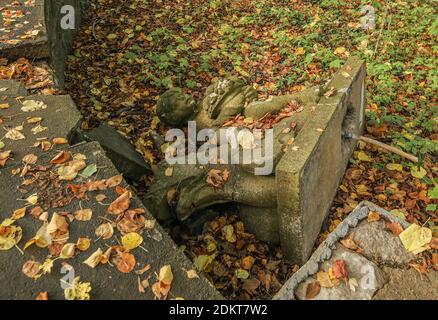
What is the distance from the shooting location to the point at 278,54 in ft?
22.9

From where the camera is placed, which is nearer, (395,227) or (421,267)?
(421,267)

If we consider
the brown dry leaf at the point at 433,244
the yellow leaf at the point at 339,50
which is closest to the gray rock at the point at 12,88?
the brown dry leaf at the point at 433,244

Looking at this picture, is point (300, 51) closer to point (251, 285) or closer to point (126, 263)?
point (251, 285)

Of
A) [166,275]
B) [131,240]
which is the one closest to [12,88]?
[131,240]

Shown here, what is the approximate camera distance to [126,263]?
2.37 metres

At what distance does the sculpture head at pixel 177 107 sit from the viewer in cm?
454

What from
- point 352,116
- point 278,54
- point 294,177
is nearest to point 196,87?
point 278,54

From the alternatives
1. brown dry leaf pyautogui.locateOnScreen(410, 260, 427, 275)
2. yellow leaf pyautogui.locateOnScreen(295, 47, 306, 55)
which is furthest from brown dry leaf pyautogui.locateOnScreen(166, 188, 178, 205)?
yellow leaf pyautogui.locateOnScreen(295, 47, 306, 55)

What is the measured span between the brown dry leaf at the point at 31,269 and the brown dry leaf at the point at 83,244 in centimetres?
25

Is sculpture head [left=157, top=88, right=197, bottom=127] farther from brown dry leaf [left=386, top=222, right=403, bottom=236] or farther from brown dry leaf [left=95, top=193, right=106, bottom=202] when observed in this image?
brown dry leaf [left=386, top=222, right=403, bottom=236]

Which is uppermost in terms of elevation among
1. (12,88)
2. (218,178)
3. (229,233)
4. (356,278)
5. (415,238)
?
(415,238)

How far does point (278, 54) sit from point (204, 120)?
3.17 m

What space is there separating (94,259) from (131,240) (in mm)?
255
